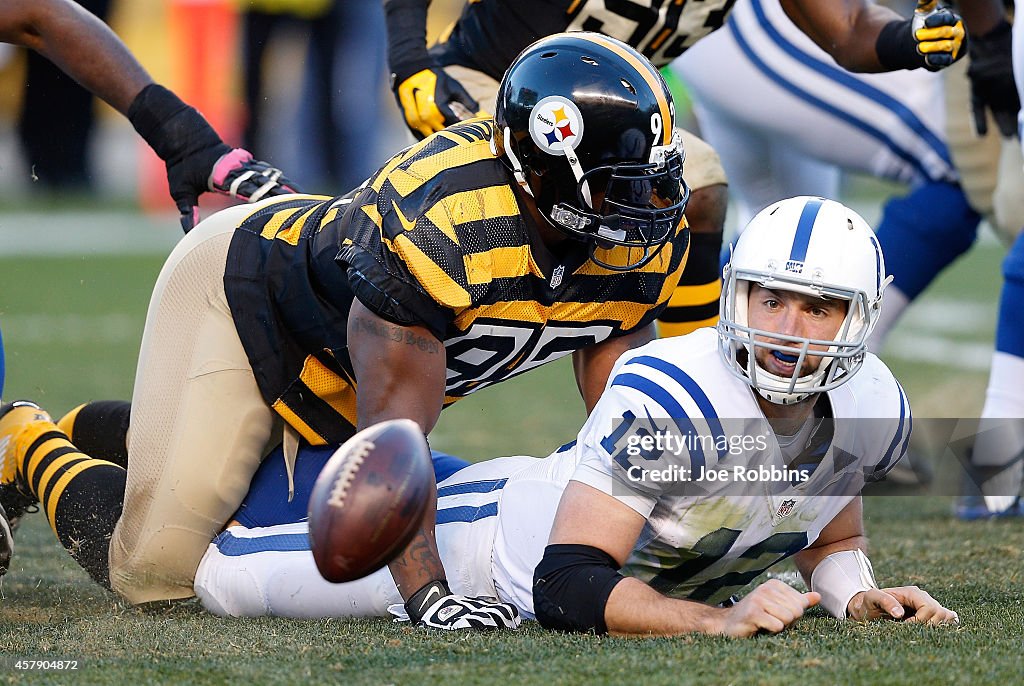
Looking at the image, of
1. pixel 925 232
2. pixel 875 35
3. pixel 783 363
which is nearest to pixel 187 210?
pixel 783 363

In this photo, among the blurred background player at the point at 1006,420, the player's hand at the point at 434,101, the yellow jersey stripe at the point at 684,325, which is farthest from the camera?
the blurred background player at the point at 1006,420

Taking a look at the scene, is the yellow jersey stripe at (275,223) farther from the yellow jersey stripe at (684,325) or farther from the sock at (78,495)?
the yellow jersey stripe at (684,325)

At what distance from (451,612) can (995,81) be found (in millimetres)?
2336

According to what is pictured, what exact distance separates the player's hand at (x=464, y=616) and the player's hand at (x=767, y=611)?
43 centimetres

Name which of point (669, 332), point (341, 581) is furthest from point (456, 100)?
point (341, 581)

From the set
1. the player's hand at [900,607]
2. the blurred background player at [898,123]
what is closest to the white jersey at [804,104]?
the blurred background player at [898,123]

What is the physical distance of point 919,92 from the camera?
4.39 m

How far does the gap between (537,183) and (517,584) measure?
28.1 inches

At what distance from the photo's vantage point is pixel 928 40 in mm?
3273

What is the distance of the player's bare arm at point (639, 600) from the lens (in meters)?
2.18

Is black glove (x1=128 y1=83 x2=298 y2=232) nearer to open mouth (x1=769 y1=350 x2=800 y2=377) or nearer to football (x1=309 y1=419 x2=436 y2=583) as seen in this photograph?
football (x1=309 y1=419 x2=436 y2=583)

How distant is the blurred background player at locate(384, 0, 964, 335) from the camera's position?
11.0ft

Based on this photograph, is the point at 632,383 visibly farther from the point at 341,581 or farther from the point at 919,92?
the point at 919,92

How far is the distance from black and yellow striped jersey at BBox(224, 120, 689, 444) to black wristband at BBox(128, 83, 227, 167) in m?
Result: 0.25
